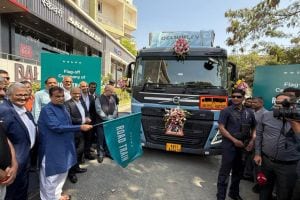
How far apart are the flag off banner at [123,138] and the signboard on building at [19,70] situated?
8435 millimetres

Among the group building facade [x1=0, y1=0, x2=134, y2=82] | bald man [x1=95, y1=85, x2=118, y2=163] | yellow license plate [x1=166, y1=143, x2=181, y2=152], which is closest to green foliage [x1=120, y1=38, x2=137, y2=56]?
building facade [x1=0, y1=0, x2=134, y2=82]

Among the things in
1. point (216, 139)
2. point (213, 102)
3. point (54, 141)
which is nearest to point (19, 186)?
point (54, 141)

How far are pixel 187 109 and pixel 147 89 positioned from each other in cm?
102

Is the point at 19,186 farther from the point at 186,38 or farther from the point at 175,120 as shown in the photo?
the point at 186,38

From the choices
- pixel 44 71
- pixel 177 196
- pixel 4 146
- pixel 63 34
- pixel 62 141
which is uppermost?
pixel 63 34

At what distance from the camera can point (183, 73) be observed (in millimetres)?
5281

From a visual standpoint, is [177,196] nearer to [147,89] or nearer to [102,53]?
[147,89]

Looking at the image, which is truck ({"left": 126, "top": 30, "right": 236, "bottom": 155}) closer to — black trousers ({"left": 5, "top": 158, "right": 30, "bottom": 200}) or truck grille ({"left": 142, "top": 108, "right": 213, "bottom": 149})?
truck grille ({"left": 142, "top": 108, "right": 213, "bottom": 149})

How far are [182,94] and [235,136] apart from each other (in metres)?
1.82

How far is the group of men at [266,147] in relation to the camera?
9.36ft

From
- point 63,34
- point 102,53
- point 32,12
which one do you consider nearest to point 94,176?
point 32,12

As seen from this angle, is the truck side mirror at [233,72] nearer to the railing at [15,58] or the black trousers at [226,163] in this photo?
the black trousers at [226,163]

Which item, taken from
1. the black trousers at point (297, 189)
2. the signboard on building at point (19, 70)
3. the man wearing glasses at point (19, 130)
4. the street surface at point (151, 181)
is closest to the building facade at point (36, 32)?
the signboard on building at point (19, 70)

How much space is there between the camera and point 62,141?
301 centimetres
